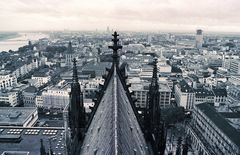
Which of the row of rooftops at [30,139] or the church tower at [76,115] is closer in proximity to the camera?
the church tower at [76,115]

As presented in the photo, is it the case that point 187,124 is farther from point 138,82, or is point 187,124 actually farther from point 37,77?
point 37,77

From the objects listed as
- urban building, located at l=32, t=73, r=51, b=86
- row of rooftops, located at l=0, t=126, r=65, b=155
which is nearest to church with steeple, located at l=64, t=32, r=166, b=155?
row of rooftops, located at l=0, t=126, r=65, b=155

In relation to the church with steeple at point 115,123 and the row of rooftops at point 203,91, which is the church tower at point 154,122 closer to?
the church with steeple at point 115,123

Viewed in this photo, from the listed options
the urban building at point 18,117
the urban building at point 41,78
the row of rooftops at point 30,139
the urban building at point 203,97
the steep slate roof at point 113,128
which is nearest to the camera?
the steep slate roof at point 113,128

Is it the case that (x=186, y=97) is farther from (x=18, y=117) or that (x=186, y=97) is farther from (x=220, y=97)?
(x=18, y=117)

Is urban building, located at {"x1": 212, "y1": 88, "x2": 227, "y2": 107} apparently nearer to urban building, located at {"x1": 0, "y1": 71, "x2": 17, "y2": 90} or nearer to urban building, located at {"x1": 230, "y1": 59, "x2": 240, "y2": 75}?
urban building, located at {"x1": 230, "y1": 59, "x2": 240, "y2": 75}

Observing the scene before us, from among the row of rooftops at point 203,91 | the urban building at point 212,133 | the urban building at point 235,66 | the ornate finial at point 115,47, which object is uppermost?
the ornate finial at point 115,47

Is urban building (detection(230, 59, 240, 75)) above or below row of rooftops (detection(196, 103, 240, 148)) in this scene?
above

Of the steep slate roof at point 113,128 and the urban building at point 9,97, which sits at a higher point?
the steep slate roof at point 113,128


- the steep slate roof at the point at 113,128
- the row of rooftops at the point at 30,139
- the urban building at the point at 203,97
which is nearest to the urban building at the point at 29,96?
the row of rooftops at the point at 30,139
